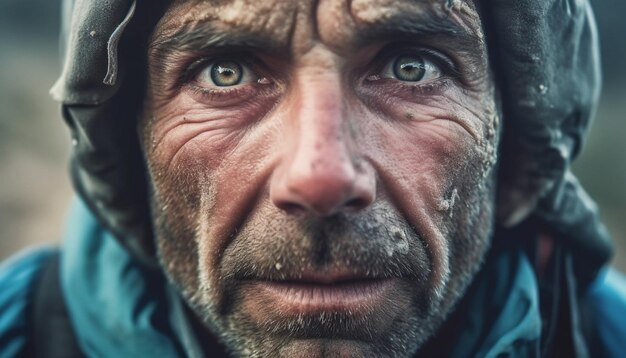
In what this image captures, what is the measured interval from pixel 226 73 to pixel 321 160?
420mm

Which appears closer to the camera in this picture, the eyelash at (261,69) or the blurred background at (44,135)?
the eyelash at (261,69)

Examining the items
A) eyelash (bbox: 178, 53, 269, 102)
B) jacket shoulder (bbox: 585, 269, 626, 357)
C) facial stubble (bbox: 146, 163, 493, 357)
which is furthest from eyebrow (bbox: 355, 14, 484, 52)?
jacket shoulder (bbox: 585, 269, 626, 357)

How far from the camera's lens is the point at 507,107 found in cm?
195

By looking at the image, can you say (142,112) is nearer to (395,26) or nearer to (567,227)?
(395,26)

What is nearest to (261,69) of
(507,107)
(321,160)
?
(321,160)

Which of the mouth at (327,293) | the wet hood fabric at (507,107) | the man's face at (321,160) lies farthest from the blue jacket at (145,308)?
the mouth at (327,293)

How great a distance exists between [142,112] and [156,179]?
201 mm

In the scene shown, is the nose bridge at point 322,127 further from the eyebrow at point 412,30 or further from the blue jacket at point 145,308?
the blue jacket at point 145,308

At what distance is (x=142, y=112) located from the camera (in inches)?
75.0

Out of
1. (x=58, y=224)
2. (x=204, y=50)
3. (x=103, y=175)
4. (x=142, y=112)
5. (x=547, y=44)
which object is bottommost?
(x=58, y=224)

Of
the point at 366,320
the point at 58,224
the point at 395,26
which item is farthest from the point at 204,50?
the point at 58,224

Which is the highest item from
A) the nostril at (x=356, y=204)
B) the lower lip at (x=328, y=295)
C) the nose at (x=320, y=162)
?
the nose at (x=320, y=162)

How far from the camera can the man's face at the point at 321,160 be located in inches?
61.7

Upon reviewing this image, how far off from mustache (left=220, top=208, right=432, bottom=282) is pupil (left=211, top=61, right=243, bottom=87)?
374mm
